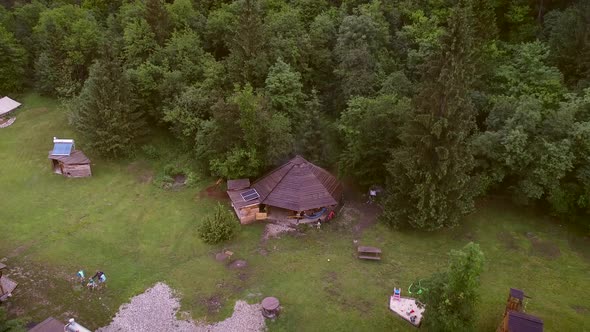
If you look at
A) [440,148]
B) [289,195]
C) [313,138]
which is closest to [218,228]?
[289,195]

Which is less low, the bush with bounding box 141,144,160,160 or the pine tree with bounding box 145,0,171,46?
the pine tree with bounding box 145,0,171,46

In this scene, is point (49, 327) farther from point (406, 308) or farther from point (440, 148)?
point (440, 148)

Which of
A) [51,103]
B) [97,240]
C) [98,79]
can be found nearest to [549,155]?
[97,240]

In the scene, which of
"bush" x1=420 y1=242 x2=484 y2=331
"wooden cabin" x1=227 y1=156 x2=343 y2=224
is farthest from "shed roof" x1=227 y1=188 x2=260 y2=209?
"bush" x1=420 y1=242 x2=484 y2=331

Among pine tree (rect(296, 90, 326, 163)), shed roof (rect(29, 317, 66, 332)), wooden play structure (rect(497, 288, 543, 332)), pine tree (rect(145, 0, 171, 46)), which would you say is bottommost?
shed roof (rect(29, 317, 66, 332))

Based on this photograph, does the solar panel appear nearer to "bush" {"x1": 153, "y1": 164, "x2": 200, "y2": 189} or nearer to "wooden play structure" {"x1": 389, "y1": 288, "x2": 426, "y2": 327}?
"bush" {"x1": 153, "y1": 164, "x2": 200, "y2": 189}

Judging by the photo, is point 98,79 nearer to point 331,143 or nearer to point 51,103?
point 51,103
